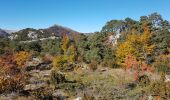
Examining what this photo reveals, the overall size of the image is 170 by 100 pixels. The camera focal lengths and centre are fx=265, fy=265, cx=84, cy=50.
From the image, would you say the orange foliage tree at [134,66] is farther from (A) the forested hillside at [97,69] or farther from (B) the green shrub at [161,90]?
(B) the green shrub at [161,90]

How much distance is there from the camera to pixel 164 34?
1913 inches

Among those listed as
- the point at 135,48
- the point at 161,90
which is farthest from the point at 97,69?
the point at 161,90

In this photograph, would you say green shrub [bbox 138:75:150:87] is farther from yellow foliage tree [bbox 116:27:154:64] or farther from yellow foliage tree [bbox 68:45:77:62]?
yellow foliage tree [bbox 68:45:77:62]

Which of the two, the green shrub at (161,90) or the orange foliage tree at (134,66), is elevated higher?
the orange foliage tree at (134,66)

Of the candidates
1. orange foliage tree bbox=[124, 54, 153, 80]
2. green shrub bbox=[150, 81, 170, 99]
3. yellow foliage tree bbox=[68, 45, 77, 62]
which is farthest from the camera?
yellow foliage tree bbox=[68, 45, 77, 62]

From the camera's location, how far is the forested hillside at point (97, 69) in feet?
70.4

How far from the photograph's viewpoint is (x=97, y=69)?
39.8 metres

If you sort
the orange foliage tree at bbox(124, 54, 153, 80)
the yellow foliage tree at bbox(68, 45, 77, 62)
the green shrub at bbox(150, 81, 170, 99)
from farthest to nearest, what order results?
the yellow foliage tree at bbox(68, 45, 77, 62), the orange foliage tree at bbox(124, 54, 153, 80), the green shrub at bbox(150, 81, 170, 99)

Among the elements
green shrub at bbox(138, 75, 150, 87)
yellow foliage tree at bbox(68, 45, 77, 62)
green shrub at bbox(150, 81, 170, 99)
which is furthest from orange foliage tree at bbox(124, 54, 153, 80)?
green shrub at bbox(150, 81, 170, 99)

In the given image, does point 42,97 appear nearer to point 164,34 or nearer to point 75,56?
point 75,56

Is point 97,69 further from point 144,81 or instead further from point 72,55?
point 144,81

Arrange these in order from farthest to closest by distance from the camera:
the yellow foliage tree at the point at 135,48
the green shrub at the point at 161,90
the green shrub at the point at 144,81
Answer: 1. the yellow foliage tree at the point at 135,48
2. the green shrub at the point at 144,81
3. the green shrub at the point at 161,90

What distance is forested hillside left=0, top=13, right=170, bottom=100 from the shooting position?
21.5 meters

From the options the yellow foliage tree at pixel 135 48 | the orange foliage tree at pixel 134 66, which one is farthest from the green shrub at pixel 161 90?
the yellow foliage tree at pixel 135 48
